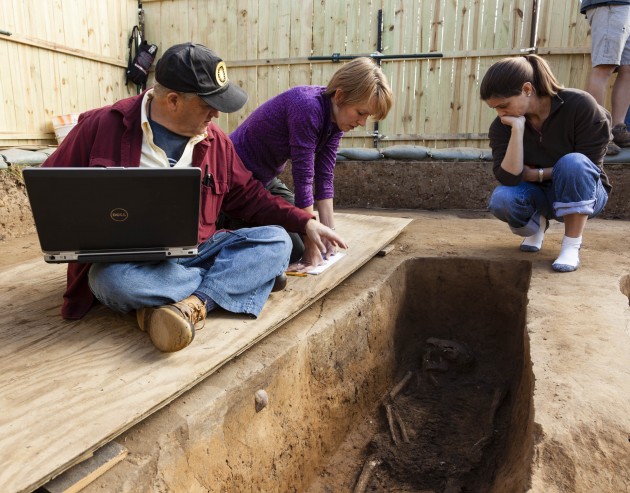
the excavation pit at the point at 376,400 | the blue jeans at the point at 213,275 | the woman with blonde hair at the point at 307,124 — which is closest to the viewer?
the excavation pit at the point at 376,400

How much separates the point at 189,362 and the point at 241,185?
96cm

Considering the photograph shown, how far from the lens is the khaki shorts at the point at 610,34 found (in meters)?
4.70

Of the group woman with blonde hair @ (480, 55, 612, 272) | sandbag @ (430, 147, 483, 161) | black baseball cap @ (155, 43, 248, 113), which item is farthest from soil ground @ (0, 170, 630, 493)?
sandbag @ (430, 147, 483, 161)

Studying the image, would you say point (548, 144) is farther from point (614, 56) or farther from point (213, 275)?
point (614, 56)

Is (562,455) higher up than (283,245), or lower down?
lower down

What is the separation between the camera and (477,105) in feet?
20.3

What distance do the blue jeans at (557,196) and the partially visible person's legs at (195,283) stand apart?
5.36 ft

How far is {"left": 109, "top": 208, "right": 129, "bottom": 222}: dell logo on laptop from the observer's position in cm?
175

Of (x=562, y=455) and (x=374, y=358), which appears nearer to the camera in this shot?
(x=562, y=455)

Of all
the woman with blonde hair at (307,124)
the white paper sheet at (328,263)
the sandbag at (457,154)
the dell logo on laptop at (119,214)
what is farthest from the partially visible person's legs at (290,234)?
the sandbag at (457,154)

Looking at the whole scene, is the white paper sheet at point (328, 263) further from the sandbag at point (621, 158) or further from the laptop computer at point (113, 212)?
the sandbag at point (621, 158)

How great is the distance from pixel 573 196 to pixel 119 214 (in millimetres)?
2407

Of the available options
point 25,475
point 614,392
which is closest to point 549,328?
point 614,392

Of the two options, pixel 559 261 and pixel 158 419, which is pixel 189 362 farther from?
pixel 559 261
